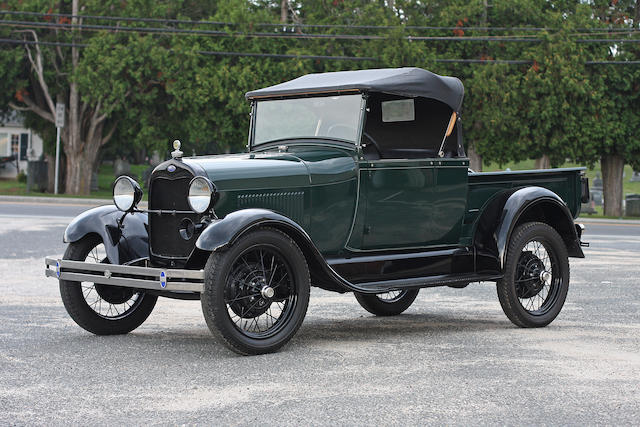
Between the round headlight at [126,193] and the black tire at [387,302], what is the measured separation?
7.74ft

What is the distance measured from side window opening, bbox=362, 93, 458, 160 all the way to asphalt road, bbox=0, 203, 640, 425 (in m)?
1.53

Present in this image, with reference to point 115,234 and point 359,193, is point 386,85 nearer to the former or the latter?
point 359,193

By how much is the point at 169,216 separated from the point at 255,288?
38.7 inches

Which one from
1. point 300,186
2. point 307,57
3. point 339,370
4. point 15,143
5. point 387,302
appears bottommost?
point 339,370

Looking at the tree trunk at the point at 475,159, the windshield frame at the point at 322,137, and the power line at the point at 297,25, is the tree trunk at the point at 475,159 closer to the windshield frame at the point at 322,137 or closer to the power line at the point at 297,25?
the power line at the point at 297,25

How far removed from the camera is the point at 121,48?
35.1 m

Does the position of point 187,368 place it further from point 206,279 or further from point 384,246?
point 384,246

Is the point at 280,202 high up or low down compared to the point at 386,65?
down

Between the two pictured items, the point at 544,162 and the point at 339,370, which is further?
the point at 544,162

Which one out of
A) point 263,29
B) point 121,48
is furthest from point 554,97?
point 121,48

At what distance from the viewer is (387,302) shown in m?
9.15

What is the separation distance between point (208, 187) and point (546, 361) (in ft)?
8.83

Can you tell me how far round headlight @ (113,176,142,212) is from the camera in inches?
306

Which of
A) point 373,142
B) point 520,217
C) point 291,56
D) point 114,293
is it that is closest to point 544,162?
point 291,56
